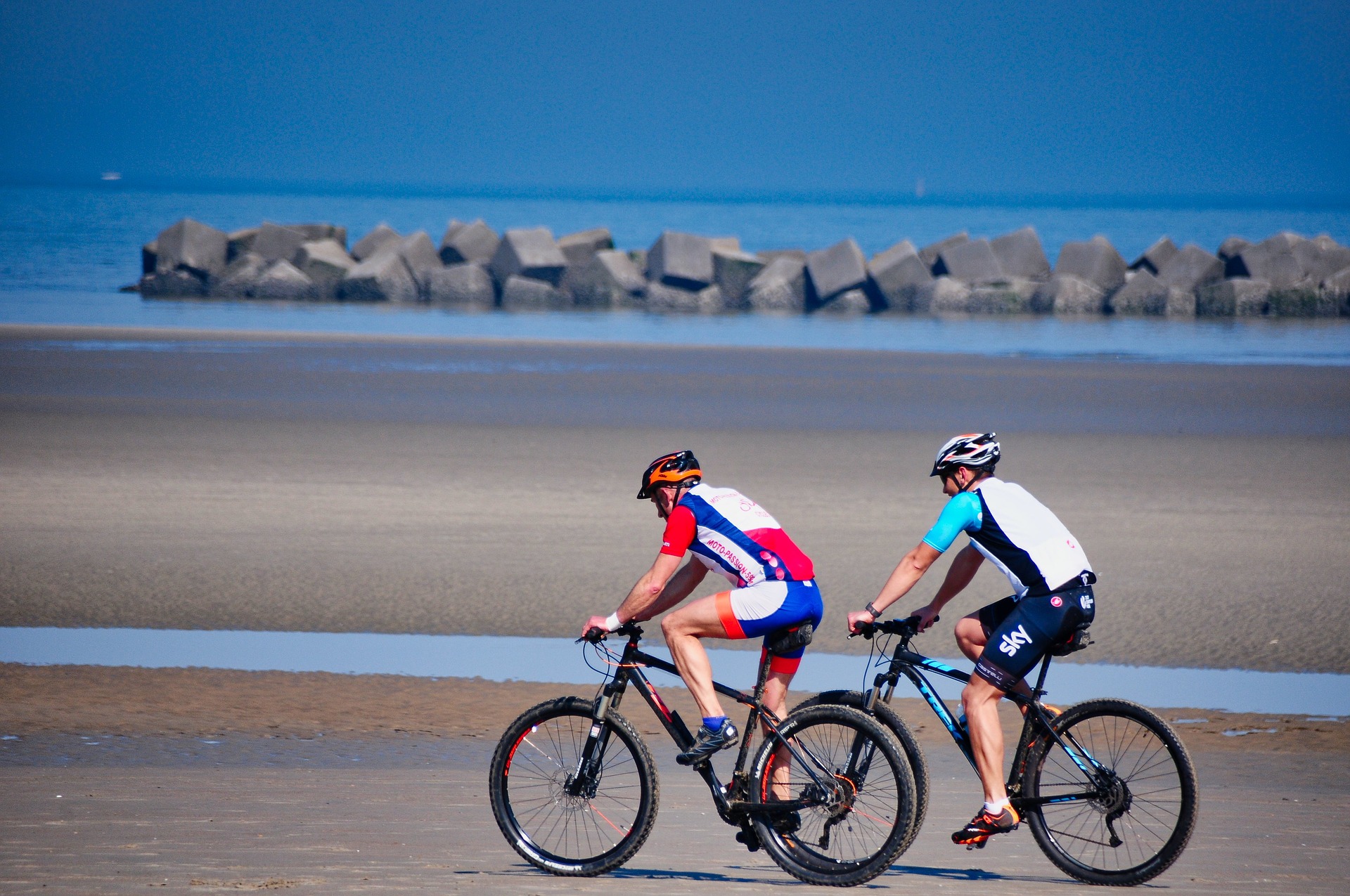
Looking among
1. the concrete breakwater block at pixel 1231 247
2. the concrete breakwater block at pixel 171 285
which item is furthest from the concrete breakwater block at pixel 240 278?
the concrete breakwater block at pixel 1231 247

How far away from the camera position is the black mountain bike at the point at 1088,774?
18.4ft

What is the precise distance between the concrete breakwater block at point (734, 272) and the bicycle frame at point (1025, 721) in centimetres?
4086

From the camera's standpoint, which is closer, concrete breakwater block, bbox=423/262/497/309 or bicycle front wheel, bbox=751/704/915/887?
bicycle front wheel, bbox=751/704/915/887

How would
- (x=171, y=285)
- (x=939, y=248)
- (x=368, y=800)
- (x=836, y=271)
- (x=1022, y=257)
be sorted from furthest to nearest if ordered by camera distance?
1. (x=939, y=248)
2. (x=1022, y=257)
3. (x=171, y=285)
4. (x=836, y=271)
5. (x=368, y=800)

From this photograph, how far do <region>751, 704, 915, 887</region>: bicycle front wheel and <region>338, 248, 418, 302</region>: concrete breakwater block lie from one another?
135 ft

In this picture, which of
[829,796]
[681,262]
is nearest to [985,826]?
[829,796]

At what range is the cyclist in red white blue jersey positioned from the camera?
5723mm

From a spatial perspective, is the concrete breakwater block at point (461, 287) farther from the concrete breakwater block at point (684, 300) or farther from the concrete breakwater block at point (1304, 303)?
the concrete breakwater block at point (1304, 303)

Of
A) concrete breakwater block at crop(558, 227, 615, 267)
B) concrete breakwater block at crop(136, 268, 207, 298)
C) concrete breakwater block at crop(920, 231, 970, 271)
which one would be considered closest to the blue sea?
concrete breakwater block at crop(136, 268, 207, 298)

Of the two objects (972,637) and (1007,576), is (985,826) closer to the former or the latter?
(972,637)

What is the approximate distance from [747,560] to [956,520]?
2.54 feet

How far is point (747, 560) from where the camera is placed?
5.77 meters

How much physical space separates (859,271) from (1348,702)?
123ft

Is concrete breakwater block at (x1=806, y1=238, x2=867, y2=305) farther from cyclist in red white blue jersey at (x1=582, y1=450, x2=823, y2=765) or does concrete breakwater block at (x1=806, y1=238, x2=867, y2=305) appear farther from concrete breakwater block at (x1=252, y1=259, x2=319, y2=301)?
cyclist in red white blue jersey at (x1=582, y1=450, x2=823, y2=765)
